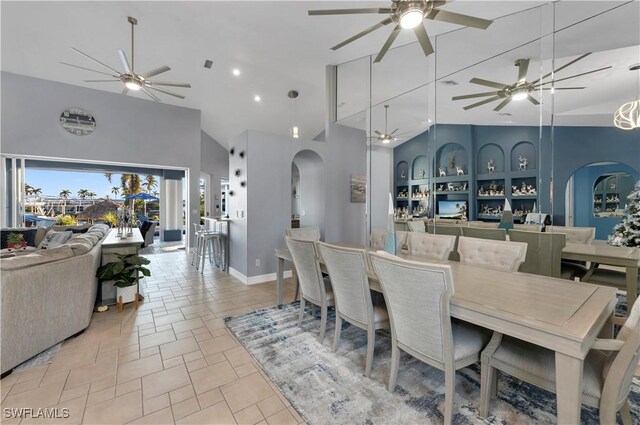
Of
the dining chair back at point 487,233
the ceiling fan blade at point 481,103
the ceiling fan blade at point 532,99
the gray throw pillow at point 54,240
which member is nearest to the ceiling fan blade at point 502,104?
the ceiling fan blade at point 481,103

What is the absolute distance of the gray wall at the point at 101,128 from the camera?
542 cm

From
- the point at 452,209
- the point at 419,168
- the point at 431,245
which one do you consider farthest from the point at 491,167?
the point at 431,245

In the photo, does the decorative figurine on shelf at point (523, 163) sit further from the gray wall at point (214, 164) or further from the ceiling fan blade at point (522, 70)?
the gray wall at point (214, 164)

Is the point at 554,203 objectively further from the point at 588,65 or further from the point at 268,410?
the point at 268,410

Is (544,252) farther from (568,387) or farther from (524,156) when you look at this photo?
(568,387)

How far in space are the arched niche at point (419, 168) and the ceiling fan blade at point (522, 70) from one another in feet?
4.59

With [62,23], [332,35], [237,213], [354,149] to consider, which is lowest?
[237,213]

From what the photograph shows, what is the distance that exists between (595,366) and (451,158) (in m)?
3.00

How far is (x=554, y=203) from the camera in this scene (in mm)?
3039

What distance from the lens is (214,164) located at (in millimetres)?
9344

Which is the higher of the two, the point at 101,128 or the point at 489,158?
the point at 101,128

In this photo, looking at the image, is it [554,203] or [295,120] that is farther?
[295,120]

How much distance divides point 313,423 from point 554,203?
11.1 feet

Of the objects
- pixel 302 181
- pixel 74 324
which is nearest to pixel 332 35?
pixel 302 181
